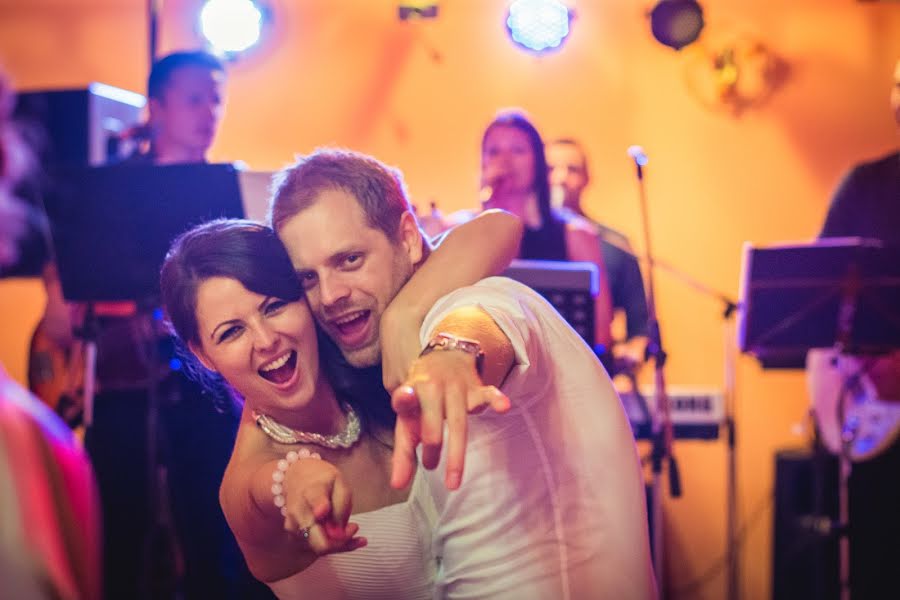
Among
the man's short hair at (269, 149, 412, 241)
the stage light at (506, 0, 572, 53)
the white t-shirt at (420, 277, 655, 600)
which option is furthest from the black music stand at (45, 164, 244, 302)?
the stage light at (506, 0, 572, 53)

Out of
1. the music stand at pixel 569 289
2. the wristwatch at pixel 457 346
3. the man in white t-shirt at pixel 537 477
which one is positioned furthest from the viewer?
the music stand at pixel 569 289

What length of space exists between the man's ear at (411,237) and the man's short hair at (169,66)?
163cm

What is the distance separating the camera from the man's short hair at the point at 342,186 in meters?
1.86

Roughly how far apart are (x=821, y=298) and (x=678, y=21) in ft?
6.16

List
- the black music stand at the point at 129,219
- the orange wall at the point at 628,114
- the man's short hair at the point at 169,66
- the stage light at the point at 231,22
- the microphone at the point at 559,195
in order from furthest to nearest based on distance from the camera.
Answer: the stage light at the point at 231,22 < the orange wall at the point at 628,114 < the microphone at the point at 559,195 < the man's short hair at the point at 169,66 < the black music stand at the point at 129,219

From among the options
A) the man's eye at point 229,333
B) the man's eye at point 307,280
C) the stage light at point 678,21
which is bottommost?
the man's eye at point 229,333

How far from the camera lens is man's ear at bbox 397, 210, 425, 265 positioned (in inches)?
76.9

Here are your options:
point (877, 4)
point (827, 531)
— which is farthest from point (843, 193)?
point (877, 4)

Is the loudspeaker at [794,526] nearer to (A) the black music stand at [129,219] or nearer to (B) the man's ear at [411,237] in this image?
(A) the black music stand at [129,219]

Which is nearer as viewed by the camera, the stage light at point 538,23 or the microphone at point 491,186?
the microphone at point 491,186

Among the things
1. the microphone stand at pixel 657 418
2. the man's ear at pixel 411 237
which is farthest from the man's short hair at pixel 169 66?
the man's ear at pixel 411 237

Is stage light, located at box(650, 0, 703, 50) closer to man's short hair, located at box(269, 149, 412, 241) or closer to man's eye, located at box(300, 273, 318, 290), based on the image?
man's short hair, located at box(269, 149, 412, 241)

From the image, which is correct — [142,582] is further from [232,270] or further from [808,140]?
[808,140]

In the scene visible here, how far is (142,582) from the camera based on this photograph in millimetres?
3158
